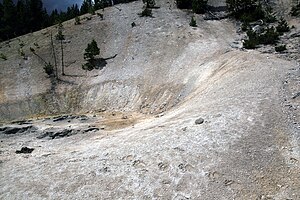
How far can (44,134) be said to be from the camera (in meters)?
24.7

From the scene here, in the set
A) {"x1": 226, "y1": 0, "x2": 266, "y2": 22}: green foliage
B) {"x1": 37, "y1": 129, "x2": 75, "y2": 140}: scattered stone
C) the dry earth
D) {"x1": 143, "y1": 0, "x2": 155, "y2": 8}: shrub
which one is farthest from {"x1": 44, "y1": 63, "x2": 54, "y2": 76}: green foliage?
{"x1": 226, "y1": 0, "x2": 266, "y2": 22}: green foliage

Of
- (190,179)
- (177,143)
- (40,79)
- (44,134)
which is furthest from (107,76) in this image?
(190,179)

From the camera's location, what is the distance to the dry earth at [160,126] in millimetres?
15422

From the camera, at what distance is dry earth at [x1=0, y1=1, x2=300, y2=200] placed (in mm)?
15422

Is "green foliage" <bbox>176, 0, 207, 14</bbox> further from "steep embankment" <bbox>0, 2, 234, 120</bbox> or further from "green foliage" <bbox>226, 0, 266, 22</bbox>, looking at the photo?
"green foliage" <bbox>226, 0, 266, 22</bbox>

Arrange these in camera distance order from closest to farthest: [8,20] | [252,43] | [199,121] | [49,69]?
[199,121] < [252,43] < [49,69] < [8,20]

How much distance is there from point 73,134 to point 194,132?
359 inches

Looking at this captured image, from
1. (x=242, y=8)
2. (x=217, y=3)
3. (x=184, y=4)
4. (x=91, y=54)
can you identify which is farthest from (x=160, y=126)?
(x=217, y=3)

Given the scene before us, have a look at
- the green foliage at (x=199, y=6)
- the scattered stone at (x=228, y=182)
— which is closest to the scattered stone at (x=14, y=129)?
the scattered stone at (x=228, y=182)

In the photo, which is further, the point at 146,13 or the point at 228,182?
the point at 146,13

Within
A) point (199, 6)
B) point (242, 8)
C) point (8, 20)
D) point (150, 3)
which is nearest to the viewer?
point (242, 8)

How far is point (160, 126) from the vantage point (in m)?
20.8

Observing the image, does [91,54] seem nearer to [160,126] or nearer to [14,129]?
[14,129]

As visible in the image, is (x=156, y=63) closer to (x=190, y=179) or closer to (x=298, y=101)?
(x=298, y=101)
